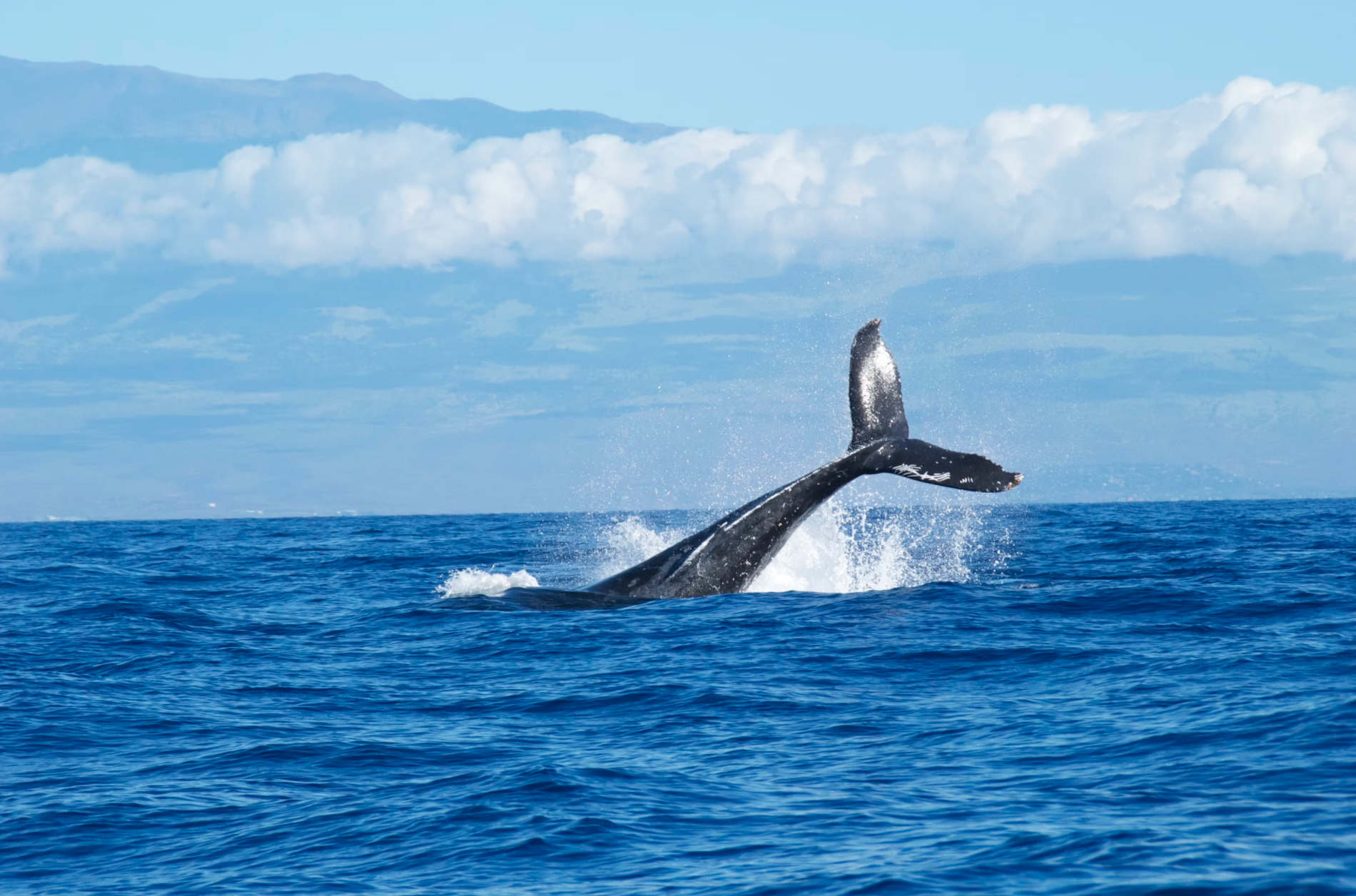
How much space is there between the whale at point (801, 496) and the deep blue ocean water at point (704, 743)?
2.15 ft

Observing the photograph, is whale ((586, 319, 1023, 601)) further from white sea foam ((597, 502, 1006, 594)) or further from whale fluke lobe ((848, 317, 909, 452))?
white sea foam ((597, 502, 1006, 594))

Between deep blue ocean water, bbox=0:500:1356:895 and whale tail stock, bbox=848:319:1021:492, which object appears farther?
whale tail stock, bbox=848:319:1021:492

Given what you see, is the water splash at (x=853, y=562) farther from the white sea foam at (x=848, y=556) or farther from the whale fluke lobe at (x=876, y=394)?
the whale fluke lobe at (x=876, y=394)

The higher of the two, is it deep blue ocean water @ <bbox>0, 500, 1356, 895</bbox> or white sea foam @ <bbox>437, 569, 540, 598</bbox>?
white sea foam @ <bbox>437, 569, 540, 598</bbox>

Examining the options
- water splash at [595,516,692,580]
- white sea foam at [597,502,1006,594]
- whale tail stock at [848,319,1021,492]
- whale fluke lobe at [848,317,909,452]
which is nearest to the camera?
whale tail stock at [848,319,1021,492]

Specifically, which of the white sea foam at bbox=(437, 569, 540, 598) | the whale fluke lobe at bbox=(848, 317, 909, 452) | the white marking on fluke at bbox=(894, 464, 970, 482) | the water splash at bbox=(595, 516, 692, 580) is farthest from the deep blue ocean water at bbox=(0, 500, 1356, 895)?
the water splash at bbox=(595, 516, 692, 580)

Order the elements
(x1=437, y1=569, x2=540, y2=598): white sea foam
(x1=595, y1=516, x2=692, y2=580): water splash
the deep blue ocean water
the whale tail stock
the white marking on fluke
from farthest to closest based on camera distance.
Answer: (x1=595, y1=516, x2=692, y2=580): water splash
(x1=437, y1=569, x2=540, y2=598): white sea foam
the whale tail stock
the white marking on fluke
the deep blue ocean water

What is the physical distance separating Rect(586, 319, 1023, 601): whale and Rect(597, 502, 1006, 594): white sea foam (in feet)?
2.33

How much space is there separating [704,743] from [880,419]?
354 inches

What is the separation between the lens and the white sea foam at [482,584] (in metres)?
22.8

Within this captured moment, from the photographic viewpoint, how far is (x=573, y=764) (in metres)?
11.0

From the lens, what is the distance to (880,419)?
19.8m

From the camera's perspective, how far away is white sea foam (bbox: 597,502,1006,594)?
877 inches

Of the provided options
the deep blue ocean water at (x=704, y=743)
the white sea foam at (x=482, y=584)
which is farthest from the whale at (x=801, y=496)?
the white sea foam at (x=482, y=584)
